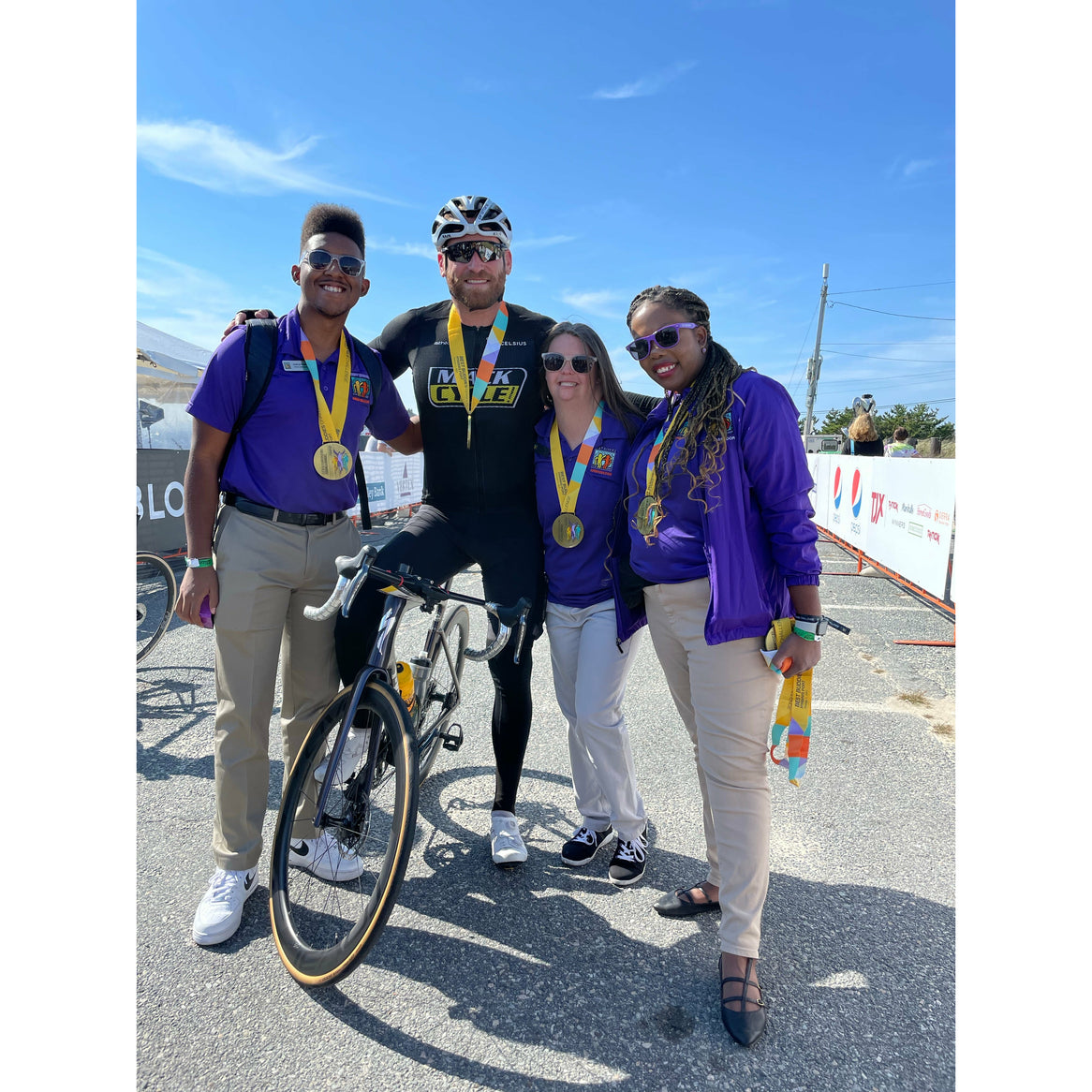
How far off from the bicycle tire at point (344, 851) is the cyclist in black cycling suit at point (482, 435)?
1.37 feet

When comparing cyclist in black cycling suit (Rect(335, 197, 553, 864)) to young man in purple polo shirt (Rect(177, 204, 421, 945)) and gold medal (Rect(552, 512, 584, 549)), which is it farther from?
young man in purple polo shirt (Rect(177, 204, 421, 945))

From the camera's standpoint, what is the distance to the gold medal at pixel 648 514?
236 cm

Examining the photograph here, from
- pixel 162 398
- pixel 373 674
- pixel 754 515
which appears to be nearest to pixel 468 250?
pixel 754 515

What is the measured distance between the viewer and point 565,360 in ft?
9.23

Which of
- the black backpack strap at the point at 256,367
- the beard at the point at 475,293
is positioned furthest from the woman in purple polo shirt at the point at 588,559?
the black backpack strap at the point at 256,367

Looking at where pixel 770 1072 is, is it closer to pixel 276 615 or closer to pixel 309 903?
pixel 309 903

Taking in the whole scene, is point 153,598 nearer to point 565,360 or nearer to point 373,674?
point 373,674

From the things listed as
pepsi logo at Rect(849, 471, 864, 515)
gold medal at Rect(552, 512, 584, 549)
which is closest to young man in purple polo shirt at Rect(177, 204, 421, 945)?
gold medal at Rect(552, 512, 584, 549)

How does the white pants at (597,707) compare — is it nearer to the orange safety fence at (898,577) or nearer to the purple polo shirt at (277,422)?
the purple polo shirt at (277,422)

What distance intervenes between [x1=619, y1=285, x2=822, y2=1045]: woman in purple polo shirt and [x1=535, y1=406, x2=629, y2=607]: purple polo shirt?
0.44 meters

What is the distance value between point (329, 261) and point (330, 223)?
0.72 feet

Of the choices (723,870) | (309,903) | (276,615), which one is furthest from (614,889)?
(276,615)

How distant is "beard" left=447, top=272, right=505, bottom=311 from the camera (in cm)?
295

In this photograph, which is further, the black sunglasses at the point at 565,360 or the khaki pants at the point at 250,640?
the black sunglasses at the point at 565,360
